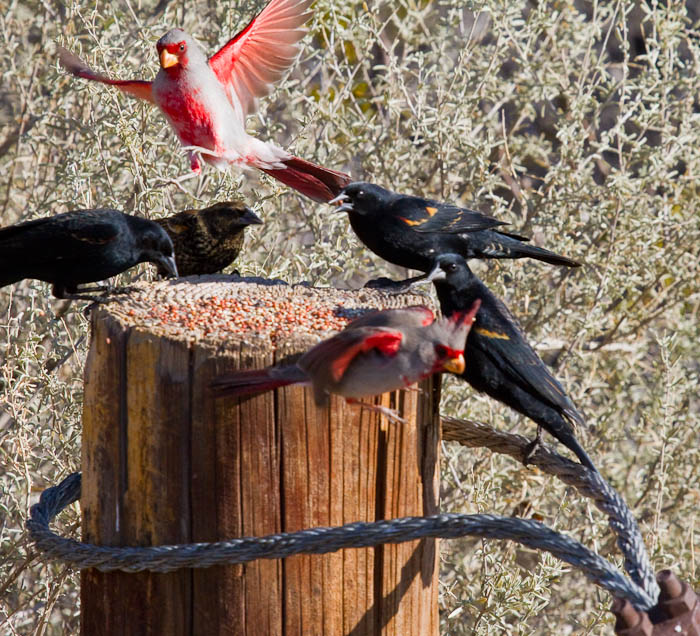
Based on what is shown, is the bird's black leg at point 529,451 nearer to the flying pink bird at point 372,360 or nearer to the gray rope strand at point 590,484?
the gray rope strand at point 590,484

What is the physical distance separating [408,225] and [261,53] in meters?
1.32

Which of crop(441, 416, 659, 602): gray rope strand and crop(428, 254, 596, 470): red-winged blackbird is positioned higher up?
crop(428, 254, 596, 470): red-winged blackbird

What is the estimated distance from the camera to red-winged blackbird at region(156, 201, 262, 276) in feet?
14.3

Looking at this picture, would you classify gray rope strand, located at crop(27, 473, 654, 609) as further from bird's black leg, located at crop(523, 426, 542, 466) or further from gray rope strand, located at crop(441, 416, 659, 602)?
bird's black leg, located at crop(523, 426, 542, 466)

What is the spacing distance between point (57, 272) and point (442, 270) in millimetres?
1423

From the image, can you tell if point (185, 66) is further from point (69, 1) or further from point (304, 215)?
point (304, 215)

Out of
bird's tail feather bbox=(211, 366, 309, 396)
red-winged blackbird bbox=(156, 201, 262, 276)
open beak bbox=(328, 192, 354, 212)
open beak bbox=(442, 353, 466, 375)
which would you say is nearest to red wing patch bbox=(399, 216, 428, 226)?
open beak bbox=(328, 192, 354, 212)

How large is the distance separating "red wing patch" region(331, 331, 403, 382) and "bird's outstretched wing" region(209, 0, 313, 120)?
265cm

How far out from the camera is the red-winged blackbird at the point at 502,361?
12.1ft

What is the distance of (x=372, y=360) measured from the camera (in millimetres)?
2445

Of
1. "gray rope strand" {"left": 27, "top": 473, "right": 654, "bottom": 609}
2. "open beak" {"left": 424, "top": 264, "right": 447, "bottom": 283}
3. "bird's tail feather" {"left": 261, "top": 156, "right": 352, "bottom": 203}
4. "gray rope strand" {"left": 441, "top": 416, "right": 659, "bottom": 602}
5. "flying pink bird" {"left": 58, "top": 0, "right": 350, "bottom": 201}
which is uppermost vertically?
"flying pink bird" {"left": 58, "top": 0, "right": 350, "bottom": 201}

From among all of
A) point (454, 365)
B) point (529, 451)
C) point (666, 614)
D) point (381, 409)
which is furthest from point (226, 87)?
point (666, 614)

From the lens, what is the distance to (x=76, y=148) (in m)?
5.45

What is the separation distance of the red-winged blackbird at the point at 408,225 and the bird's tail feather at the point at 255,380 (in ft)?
6.57
